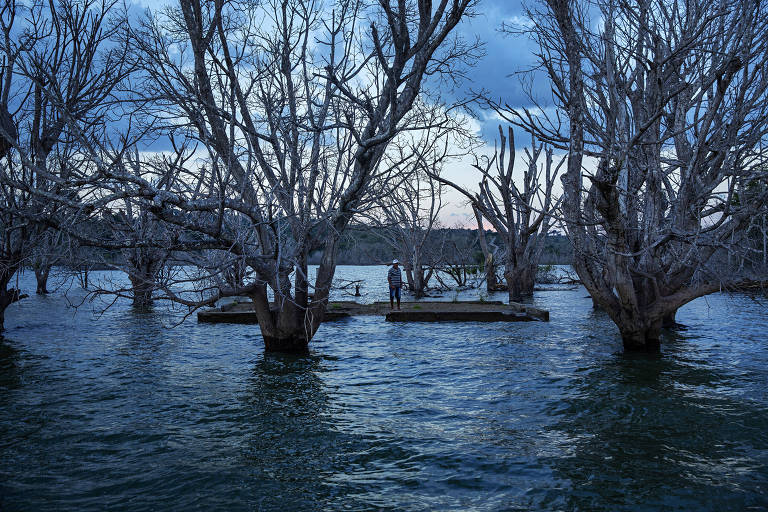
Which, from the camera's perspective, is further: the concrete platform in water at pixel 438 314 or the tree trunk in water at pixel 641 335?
the concrete platform in water at pixel 438 314

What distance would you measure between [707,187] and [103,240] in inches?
462

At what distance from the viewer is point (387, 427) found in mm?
8281

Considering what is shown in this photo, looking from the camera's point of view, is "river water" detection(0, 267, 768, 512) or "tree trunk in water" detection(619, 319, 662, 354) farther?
"tree trunk in water" detection(619, 319, 662, 354)

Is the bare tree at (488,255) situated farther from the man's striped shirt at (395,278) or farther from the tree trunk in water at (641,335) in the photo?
the tree trunk in water at (641,335)

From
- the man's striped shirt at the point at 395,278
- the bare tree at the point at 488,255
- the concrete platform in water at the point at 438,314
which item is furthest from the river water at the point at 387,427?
the bare tree at the point at 488,255

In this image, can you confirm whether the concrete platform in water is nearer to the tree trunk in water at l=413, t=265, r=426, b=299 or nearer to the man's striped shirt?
the man's striped shirt

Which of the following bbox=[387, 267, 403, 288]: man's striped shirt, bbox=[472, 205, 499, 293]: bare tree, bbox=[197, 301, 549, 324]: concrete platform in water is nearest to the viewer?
bbox=[197, 301, 549, 324]: concrete platform in water

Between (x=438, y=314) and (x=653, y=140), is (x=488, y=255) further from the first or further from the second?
(x=653, y=140)

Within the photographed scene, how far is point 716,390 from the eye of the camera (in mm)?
10328

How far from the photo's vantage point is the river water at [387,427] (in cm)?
597

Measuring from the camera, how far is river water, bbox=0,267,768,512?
235 inches

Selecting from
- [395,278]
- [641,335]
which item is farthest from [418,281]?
[641,335]

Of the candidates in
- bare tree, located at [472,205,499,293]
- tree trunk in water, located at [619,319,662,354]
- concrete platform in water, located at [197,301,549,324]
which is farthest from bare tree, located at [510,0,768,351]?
bare tree, located at [472,205,499,293]

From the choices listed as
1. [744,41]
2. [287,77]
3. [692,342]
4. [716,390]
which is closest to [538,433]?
[716,390]
